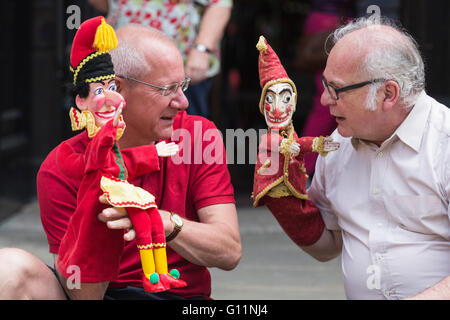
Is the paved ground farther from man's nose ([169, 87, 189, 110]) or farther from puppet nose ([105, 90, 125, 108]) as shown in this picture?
puppet nose ([105, 90, 125, 108])

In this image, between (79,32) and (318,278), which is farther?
(318,278)

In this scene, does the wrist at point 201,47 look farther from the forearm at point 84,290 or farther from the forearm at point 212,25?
the forearm at point 84,290

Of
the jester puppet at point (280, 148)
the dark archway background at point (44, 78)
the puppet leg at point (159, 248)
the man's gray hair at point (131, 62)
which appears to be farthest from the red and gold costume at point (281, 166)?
the dark archway background at point (44, 78)

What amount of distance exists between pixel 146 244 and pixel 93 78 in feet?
1.53

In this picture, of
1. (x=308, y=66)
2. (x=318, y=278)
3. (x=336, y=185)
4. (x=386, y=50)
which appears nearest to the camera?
(x=386, y=50)

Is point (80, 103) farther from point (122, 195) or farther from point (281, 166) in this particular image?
point (281, 166)

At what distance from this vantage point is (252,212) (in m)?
5.29

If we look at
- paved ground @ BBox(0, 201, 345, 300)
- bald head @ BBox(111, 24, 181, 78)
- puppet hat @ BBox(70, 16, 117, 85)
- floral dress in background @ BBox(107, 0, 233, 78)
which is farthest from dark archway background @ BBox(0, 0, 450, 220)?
puppet hat @ BBox(70, 16, 117, 85)

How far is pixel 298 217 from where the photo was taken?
2.57 metres

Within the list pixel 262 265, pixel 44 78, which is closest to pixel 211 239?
pixel 262 265
